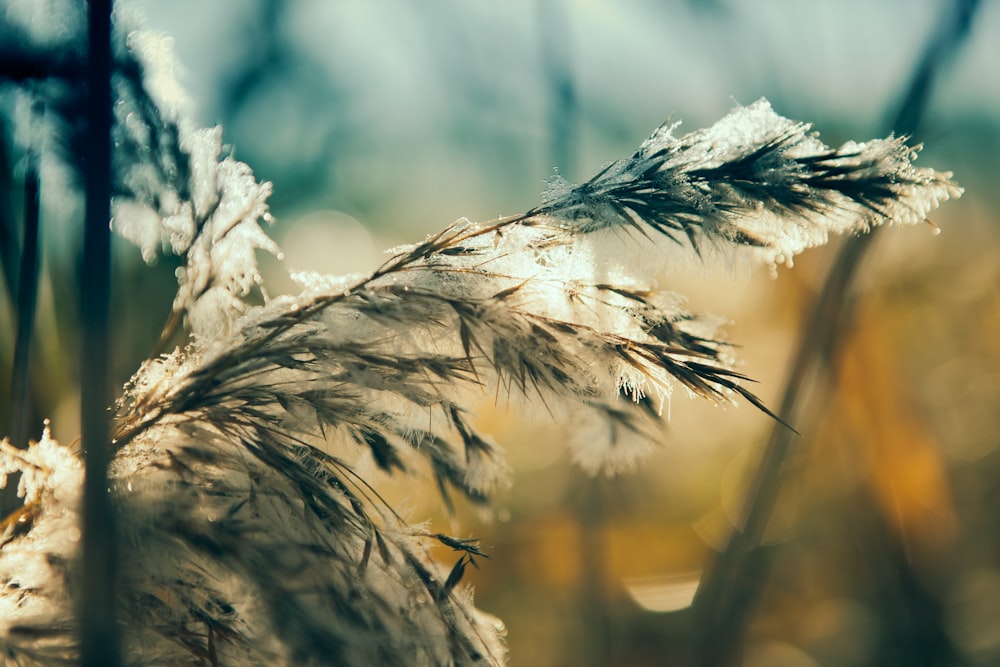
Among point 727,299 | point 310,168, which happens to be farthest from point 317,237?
point 727,299

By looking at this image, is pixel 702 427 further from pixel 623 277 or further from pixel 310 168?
pixel 623 277

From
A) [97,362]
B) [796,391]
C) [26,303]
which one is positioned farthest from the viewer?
[796,391]

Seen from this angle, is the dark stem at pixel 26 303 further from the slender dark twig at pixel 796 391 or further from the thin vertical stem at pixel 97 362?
the slender dark twig at pixel 796 391

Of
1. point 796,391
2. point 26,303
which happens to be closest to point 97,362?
point 26,303

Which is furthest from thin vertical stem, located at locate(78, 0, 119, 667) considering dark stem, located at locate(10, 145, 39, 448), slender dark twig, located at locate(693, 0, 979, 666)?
slender dark twig, located at locate(693, 0, 979, 666)

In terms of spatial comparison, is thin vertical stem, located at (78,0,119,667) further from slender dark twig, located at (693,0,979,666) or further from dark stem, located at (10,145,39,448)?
slender dark twig, located at (693,0,979,666)

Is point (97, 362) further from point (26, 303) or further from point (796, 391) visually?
point (796, 391)
